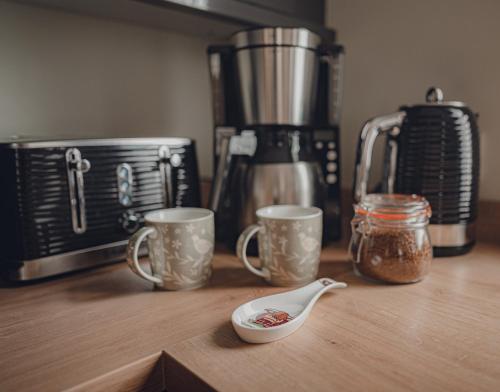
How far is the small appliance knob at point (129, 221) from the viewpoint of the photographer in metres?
0.71

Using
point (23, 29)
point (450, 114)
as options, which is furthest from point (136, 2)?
point (450, 114)

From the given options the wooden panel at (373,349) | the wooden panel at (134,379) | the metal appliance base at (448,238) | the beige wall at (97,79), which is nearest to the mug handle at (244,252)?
the wooden panel at (373,349)

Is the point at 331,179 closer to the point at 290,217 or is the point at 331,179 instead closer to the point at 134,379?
the point at 290,217

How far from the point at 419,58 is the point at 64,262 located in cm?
81

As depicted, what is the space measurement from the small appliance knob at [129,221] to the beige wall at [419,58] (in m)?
0.56

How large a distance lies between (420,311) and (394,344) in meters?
0.10

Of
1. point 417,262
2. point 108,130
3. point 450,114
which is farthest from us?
point 108,130

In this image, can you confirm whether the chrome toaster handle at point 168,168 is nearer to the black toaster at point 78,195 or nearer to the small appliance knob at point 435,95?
the black toaster at point 78,195

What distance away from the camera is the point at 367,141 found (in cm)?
71

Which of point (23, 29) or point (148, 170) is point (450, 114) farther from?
point (23, 29)

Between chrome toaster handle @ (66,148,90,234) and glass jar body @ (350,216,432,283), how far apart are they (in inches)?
17.4

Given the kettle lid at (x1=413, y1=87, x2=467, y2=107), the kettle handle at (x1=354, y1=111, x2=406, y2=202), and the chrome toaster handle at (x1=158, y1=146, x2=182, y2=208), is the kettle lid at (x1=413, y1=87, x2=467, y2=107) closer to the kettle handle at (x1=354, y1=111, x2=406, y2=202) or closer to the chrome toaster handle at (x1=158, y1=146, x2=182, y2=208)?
the kettle handle at (x1=354, y1=111, x2=406, y2=202)

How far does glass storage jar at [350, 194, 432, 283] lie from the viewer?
0.60 metres

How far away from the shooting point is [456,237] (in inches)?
28.9
